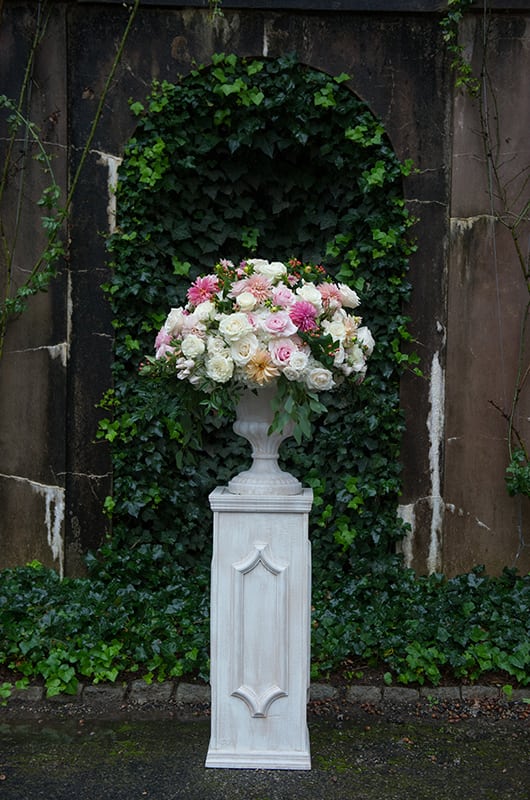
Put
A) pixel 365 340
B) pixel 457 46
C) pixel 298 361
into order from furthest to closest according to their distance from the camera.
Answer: pixel 457 46, pixel 365 340, pixel 298 361

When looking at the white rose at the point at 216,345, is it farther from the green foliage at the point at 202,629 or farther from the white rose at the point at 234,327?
the green foliage at the point at 202,629

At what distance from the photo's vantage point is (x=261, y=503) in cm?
302

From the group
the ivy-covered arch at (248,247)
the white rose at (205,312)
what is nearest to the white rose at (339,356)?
the white rose at (205,312)

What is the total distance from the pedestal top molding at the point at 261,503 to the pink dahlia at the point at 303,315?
65 cm

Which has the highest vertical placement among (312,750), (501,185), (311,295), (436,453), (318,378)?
(501,185)

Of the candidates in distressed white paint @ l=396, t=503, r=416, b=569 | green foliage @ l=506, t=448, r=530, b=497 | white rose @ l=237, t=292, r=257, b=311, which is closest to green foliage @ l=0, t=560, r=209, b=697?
distressed white paint @ l=396, t=503, r=416, b=569

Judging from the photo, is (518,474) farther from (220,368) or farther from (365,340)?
(220,368)

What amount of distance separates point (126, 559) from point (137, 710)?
1.34 metres

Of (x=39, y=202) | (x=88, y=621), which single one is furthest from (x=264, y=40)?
(x=88, y=621)

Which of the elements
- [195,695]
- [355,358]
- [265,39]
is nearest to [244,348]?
[355,358]

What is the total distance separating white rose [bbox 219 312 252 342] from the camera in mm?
2855

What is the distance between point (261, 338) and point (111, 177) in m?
2.52

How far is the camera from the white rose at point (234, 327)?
9.37 feet

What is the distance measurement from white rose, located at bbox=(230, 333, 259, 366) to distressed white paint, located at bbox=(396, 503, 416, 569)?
2.60 metres
